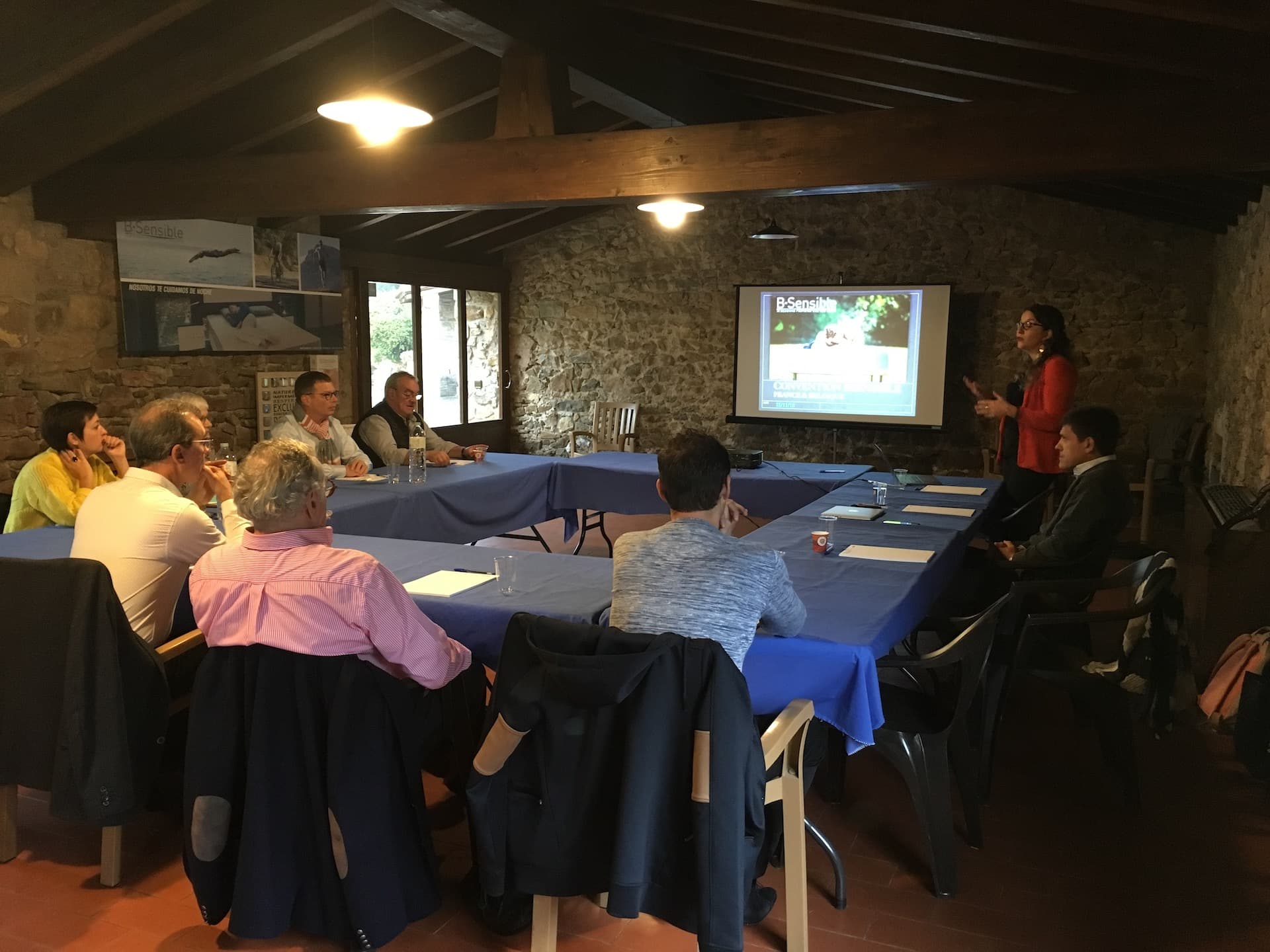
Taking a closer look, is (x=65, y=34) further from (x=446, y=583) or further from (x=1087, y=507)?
(x=1087, y=507)

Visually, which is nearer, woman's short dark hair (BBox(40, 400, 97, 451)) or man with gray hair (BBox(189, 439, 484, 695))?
man with gray hair (BBox(189, 439, 484, 695))

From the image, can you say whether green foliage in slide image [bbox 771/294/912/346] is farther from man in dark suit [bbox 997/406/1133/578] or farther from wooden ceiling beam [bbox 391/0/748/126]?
man in dark suit [bbox 997/406/1133/578]

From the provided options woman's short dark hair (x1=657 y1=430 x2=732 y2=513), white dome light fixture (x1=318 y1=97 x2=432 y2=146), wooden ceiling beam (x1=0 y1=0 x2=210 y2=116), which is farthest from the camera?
wooden ceiling beam (x1=0 y1=0 x2=210 y2=116)

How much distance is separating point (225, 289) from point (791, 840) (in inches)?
218

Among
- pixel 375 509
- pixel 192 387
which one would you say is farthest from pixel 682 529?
pixel 192 387

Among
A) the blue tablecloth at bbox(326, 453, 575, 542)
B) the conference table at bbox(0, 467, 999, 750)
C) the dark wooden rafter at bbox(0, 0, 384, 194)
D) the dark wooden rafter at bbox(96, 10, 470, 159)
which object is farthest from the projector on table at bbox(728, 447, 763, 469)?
the dark wooden rafter at bbox(0, 0, 384, 194)

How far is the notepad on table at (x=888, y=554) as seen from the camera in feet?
9.73

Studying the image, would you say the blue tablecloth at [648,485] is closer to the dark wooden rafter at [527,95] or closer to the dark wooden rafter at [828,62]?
the dark wooden rafter at [527,95]

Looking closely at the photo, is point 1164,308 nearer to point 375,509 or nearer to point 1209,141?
point 1209,141

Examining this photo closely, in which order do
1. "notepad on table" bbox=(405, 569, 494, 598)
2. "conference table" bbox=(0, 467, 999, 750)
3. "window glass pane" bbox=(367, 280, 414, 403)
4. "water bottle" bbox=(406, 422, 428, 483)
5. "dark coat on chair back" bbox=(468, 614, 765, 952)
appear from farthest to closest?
"window glass pane" bbox=(367, 280, 414, 403), "water bottle" bbox=(406, 422, 428, 483), "notepad on table" bbox=(405, 569, 494, 598), "conference table" bbox=(0, 467, 999, 750), "dark coat on chair back" bbox=(468, 614, 765, 952)

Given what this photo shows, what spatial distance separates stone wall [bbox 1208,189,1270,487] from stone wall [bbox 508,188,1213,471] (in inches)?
19.9

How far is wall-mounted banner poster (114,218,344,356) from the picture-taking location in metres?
5.58

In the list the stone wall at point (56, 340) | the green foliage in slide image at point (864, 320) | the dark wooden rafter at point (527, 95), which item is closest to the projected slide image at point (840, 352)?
the green foliage in slide image at point (864, 320)

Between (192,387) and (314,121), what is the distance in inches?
74.0
